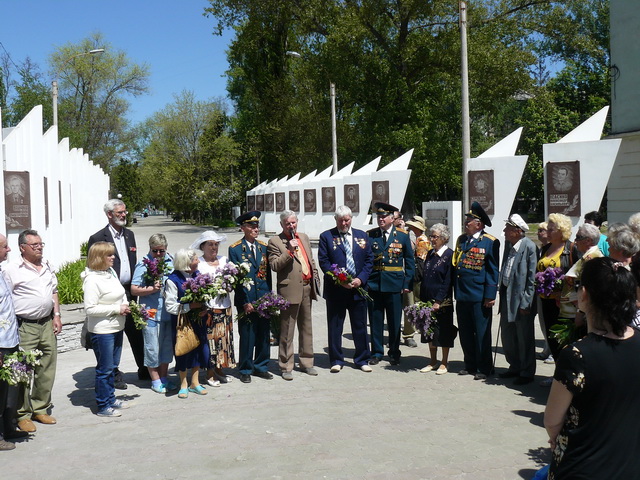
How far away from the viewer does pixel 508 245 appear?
7695 millimetres

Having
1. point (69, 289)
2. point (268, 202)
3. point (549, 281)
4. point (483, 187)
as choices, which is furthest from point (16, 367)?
point (268, 202)

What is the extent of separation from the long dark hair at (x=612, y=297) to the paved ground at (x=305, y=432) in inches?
95.4

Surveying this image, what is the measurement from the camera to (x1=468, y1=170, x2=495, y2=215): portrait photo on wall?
48.3 feet

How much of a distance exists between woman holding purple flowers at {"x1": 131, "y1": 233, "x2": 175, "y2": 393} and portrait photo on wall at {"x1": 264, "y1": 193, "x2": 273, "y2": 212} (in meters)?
31.2

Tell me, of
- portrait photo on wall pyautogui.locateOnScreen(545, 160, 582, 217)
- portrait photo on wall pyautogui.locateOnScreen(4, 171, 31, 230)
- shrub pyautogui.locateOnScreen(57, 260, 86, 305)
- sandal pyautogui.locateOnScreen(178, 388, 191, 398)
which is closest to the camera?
sandal pyautogui.locateOnScreen(178, 388, 191, 398)

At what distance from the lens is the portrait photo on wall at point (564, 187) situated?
1253 cm

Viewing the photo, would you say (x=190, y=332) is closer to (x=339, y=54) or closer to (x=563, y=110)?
(x=339, y=54)

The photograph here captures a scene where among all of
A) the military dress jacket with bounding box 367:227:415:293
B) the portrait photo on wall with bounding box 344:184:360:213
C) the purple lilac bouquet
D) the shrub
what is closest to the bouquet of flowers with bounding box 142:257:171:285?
the purple lilac bouquet

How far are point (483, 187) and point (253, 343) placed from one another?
8.70 m

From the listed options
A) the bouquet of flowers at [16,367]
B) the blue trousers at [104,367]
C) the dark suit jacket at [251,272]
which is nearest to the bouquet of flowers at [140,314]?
the blue trousers at [104,367]

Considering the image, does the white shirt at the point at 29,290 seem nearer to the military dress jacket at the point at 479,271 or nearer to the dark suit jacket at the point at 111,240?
the dark suit jacket at the point at 111,240

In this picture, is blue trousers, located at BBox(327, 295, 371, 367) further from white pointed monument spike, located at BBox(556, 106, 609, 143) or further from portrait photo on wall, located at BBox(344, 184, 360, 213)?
portrait photo on wall, located at BBox(344, 184, 360, 213)

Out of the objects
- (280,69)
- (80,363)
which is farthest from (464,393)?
(280,69)

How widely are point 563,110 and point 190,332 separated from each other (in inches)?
1437
